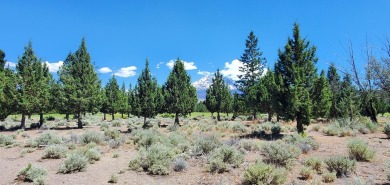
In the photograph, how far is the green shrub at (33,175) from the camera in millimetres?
10633

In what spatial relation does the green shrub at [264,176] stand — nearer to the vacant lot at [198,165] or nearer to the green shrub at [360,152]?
the vacant lot at [198,165]

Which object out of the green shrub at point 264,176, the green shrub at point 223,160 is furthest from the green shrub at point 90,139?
the green shrub at point 264,176

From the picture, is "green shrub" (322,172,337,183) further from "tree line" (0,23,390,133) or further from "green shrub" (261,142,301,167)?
"tree line" (0,23,390,133)

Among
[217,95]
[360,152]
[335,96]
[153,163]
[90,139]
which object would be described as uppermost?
[217,95]

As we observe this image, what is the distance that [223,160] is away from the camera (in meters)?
13.1

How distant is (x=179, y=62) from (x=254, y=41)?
27.5 m

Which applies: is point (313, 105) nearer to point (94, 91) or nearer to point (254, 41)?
point (94, 91)

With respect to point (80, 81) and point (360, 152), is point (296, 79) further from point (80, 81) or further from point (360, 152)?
point (80, 81)

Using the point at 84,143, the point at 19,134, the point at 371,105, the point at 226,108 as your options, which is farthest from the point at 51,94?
the point at 371,105

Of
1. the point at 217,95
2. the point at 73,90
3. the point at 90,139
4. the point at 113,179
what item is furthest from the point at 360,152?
the point at 217,95

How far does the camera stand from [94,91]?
36781 millimetres

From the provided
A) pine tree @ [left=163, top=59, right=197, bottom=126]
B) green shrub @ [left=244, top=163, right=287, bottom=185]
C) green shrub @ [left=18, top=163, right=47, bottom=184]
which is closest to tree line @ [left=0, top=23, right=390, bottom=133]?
pine tree @ [left=163, top=59, right=197, bottom=126]

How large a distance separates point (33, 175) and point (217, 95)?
48.0 m

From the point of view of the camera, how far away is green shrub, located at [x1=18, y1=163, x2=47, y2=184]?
1063 cm
